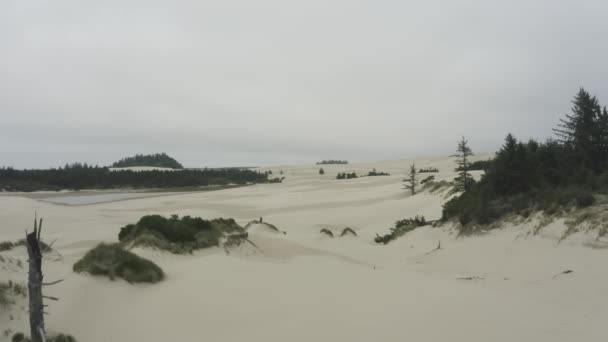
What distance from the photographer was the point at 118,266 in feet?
24.7

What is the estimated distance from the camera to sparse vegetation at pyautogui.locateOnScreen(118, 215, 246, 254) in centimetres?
1171

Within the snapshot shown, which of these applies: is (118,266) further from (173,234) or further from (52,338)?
(173,234)

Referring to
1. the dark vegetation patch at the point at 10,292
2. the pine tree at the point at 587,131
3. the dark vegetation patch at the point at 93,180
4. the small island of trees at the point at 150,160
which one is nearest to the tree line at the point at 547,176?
the pine tree at the point at 587,131

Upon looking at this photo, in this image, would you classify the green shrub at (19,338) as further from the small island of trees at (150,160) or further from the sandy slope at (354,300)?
the small island of trees at (150,160)

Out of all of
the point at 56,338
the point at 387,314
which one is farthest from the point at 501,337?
the point at 56,338

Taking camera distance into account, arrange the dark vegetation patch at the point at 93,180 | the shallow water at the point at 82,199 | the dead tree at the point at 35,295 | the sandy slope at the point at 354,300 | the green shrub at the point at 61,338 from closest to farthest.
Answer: the dead tree at the point at 35,295, the green shrub at the point at 61,338, the sandy slope at the point at 354,300, the shallow water at the point at 82,199, the dark vegetation patch at the point at 93,180

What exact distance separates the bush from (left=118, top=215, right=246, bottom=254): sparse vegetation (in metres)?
3.36

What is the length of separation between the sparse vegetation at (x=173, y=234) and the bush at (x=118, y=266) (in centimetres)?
336

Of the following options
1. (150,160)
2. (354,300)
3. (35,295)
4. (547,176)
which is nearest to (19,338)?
(35,295)

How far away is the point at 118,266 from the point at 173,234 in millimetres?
5680

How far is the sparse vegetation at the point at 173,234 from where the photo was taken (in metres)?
11.7

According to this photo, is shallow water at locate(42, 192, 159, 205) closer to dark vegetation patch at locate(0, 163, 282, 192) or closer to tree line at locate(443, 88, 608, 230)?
dark vegetation patch at locate(0, 163, 282, 192)

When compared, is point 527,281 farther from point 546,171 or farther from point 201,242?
point 201,242

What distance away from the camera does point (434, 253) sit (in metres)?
13.9
